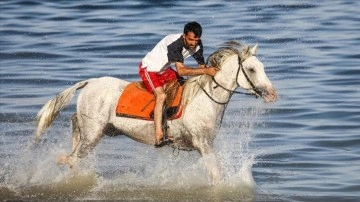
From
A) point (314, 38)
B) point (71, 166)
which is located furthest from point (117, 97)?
point (314, 38)

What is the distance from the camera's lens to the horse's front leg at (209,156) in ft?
40.7

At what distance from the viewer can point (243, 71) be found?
12094 mm

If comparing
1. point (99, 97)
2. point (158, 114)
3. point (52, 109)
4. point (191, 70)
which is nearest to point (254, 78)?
point (191, 70)

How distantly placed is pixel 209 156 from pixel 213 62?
1.10 metres

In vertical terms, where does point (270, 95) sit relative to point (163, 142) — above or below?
above

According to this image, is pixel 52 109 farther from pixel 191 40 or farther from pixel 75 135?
pixel 191 40

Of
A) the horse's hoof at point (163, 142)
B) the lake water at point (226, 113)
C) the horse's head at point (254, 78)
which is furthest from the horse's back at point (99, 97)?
the horse's head at point (254, 78)

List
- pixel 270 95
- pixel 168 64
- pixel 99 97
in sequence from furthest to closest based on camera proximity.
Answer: pixel 99 97 < pixel 168 64 < pixel 270 95

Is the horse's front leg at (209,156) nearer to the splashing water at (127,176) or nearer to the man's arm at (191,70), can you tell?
the splashing water at (127,176)

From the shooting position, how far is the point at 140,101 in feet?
41.9

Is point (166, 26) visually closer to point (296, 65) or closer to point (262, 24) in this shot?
point (262, 24)

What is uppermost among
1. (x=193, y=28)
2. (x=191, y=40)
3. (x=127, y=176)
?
(x=193, y=28)

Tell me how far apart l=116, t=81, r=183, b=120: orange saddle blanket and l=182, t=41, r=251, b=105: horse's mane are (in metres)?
0.12

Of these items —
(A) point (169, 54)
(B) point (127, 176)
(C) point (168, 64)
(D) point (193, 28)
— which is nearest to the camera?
(D) point (193, 28)
